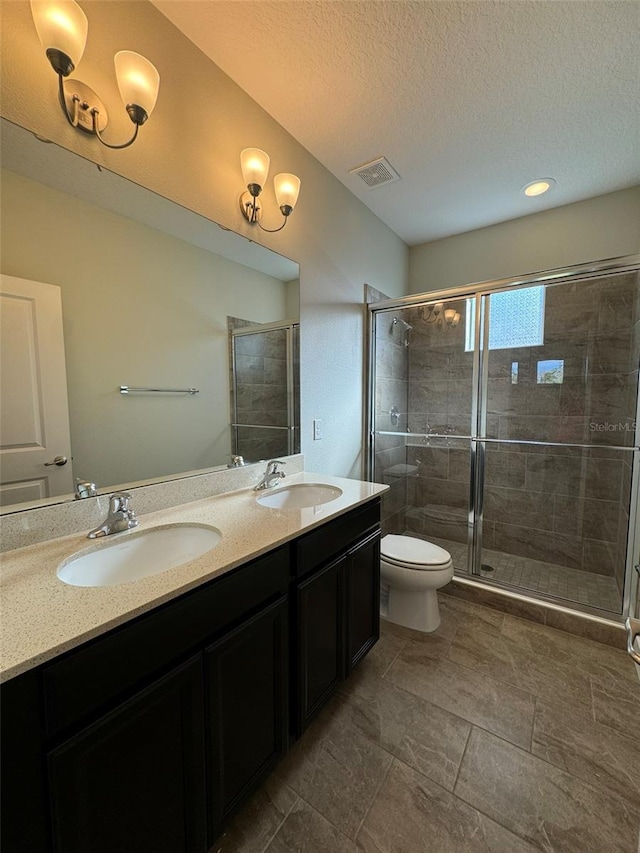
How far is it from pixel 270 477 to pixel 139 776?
110cm

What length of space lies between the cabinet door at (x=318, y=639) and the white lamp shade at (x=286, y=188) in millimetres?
1697

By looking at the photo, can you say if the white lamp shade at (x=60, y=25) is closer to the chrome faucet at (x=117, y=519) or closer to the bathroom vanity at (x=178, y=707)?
the chrome faucet at (x=117, y=519)

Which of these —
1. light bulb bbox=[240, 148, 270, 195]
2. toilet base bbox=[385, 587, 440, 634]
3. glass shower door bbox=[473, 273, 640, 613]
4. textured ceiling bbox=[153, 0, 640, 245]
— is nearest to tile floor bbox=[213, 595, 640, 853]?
toilet base bbox=[385, 587, 440, 634]

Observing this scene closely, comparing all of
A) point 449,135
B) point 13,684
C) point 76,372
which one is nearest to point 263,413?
point 76,372

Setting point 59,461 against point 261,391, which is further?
point 261,391

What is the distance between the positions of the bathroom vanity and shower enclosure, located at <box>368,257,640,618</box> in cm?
162

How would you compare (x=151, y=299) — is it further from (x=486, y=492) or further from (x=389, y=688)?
(x=486, y=492)

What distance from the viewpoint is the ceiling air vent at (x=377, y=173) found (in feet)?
6.66

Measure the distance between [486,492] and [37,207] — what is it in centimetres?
320

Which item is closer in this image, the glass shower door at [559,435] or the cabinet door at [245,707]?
the cabinet door at [245,707]

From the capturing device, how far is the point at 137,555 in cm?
111

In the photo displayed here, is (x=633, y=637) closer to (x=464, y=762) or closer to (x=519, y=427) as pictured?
(x=464, y=762)

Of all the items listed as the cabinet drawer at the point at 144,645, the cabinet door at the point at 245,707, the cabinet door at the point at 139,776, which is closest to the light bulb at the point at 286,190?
the cabinet drawer at the point at 144,645

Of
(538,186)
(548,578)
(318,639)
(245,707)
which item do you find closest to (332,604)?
(318,639)
